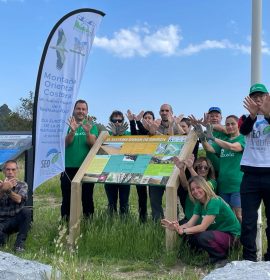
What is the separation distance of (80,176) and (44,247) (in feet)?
3.37

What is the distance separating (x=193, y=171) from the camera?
19.0ft

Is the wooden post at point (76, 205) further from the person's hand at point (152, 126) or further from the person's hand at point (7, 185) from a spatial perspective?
the person's hand at point (152, 126)

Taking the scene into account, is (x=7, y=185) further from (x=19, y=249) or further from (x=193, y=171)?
(x=193, y=171)

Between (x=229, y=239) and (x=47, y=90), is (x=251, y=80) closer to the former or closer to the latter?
(x=229, y=239)

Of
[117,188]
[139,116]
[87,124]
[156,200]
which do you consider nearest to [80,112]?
[87,124]

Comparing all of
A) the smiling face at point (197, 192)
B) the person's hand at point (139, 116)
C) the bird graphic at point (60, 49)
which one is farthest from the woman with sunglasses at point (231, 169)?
the bird graphic at point (60, 49)

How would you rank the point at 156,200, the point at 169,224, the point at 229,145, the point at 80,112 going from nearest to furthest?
the point at 169,224 < the point at 229,145 < the point at 156,200 < the point at 80,112

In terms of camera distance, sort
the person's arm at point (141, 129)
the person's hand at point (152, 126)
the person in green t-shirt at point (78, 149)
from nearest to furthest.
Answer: the person's hand at point (152, 126), the person in green t-shirt at point (78, 149), the person's arm at point (141, 129)

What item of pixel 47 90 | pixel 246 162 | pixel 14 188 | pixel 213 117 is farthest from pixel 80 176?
pixel 246 162

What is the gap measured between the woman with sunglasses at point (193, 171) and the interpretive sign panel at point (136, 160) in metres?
0.19

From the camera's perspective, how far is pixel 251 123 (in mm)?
4973

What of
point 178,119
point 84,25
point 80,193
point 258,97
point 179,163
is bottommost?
point 80,193

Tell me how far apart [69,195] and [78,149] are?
27.4 inches

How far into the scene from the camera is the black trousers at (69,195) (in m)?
6.94
